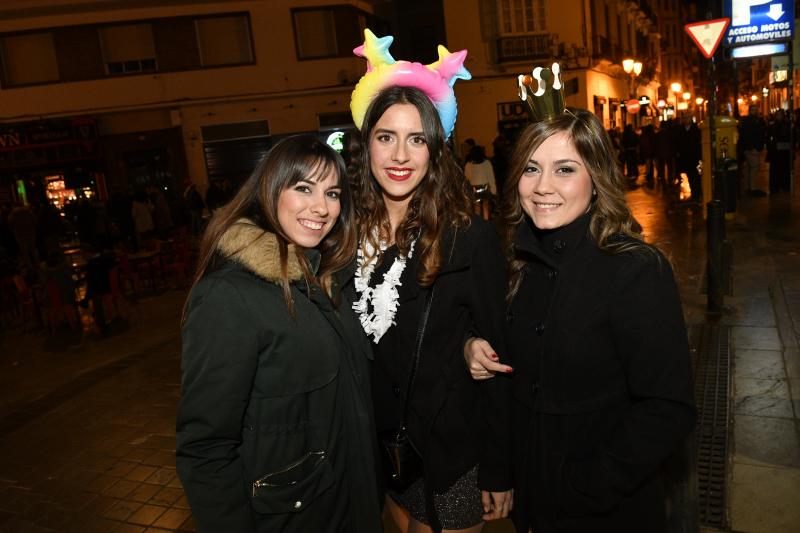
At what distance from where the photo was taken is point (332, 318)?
2.02 m

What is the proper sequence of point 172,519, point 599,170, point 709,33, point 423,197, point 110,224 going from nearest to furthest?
point 599,170 → point 423,197 → point 172,519 → point 709,33 → point 110,224

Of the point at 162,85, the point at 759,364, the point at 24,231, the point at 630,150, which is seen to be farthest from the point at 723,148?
the point at 162,85

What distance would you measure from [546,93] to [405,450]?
1426 millimetres

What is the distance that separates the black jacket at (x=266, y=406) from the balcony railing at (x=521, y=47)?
23.1 meters

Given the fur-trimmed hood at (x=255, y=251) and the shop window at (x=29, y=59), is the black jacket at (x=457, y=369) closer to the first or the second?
the fur-trimmed hood at (x=255, y=251)

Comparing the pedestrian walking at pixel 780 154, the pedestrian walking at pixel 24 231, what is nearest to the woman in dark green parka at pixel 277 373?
the pedestrian walking at pixel 780 154

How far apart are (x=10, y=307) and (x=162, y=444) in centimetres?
711

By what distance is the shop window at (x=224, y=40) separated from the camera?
67.3ft

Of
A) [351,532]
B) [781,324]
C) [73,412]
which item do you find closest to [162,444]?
[73,412]

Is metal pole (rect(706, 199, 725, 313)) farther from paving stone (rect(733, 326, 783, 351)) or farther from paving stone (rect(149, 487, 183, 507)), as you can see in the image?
paving stone (rect(149, 487, 183, 507))

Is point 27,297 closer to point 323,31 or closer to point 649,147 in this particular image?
point 323,31

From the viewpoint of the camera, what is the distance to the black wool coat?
5.63ft

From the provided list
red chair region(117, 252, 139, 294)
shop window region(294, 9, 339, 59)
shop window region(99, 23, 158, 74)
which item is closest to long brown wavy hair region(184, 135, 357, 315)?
red chair region(117, 252, 139, 294)

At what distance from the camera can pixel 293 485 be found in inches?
73.4
